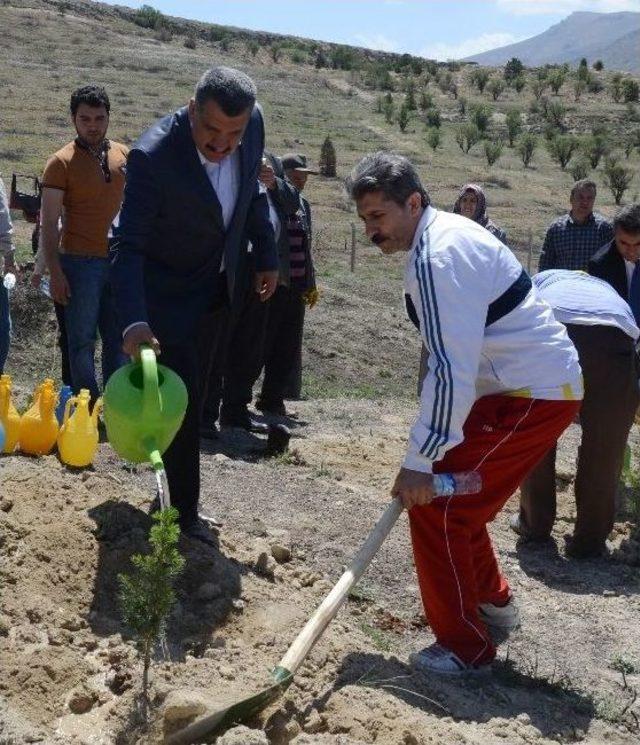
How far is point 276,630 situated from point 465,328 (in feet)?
4.11

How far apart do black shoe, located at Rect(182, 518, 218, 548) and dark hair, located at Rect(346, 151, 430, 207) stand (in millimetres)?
1548

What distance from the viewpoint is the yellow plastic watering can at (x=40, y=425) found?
4.74m

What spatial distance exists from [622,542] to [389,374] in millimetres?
4917

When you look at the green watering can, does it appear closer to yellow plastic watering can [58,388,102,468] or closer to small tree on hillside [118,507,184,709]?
small tree on hillside [118,507,184,709]

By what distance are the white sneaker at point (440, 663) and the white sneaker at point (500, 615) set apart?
0.38 metres

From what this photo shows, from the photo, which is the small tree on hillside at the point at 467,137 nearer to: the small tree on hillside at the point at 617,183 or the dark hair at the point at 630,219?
the small tree on hillside at the point at 617,183

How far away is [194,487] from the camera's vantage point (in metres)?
4.28

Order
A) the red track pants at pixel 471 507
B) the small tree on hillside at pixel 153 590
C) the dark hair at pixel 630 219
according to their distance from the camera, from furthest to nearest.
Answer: the dark hair at pixel 630 219 < the red track pants at pixel 471 507 < the small tree on hillside at pixel 153 590

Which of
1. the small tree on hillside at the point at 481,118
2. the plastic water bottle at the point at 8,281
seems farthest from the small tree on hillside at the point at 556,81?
the plastic water bottle at the point at 8,281

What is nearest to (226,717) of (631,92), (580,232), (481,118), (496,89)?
(580,232)

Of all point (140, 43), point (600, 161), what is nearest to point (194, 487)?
point (600, 161)

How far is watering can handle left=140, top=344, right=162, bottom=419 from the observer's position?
3.55 meters

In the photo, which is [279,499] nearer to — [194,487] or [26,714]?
[194,487]

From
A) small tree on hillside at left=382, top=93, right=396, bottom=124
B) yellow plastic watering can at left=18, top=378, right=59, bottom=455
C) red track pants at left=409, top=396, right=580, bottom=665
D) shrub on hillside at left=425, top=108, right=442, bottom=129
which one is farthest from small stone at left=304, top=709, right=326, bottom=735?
small tree on hillside at left=382, top=93, right=396, bottom=124
